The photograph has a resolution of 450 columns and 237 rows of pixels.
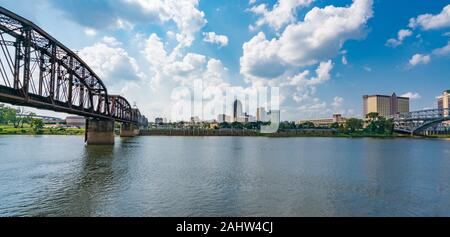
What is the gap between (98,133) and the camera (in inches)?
3674

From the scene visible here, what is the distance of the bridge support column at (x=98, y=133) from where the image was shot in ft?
302

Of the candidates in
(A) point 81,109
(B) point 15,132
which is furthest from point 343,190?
(B) point 15,132

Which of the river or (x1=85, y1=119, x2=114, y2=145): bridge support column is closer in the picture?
the river

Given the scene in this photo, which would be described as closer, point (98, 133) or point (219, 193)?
point (219, 193)

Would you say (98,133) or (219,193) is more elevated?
(98,133)

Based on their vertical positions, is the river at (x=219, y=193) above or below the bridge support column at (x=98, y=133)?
below

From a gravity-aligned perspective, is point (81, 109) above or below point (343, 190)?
above

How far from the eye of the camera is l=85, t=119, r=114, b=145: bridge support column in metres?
92.1

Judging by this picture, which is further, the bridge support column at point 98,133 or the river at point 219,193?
the bridge support column at point 98,133

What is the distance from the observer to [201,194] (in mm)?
24266
